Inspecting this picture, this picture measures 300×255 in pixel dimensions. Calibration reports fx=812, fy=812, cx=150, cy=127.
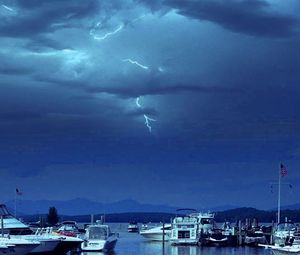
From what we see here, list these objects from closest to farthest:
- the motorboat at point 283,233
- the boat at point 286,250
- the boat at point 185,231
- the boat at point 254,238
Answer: the boat at point 286,250
the motorboat at point 283,233
the boat at point 254,238
the boat at point 185,231

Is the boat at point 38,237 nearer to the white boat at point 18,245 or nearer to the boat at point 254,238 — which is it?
the white boat at point 18,245

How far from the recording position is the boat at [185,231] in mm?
127519

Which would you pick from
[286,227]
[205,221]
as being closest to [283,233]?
[286,227]

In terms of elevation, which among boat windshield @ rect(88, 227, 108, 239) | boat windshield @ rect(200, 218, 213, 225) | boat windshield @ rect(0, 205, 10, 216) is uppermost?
boat windshield @ rect(200, 218, 213, 225)

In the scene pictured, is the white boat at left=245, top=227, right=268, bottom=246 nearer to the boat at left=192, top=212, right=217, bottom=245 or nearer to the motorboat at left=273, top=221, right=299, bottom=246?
the motorboat at left=273, top=221, right=299, bottom=246

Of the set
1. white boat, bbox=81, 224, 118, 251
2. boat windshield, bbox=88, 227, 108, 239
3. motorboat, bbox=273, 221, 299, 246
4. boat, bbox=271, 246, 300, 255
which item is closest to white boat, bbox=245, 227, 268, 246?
motorboat, bbox=273, 221, 299, 246

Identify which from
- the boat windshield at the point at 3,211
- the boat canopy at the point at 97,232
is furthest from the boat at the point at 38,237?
the boat canopy at the point at 97,232

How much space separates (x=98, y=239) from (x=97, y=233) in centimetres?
143

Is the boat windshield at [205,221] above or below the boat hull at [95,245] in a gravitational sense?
above

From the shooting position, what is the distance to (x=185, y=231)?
12912 cm

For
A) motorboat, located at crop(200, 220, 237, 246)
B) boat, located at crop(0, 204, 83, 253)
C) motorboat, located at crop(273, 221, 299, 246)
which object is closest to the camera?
boat, located at crop(0, 204, 83, 253)

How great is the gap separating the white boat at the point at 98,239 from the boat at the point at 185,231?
28.9 meters

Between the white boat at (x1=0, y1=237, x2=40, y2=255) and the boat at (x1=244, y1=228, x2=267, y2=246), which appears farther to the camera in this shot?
the boat at (x1=244, y1=228, x2=267, y2=246)

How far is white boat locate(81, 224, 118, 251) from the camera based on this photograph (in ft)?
310
